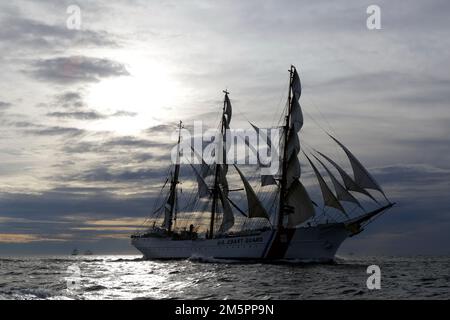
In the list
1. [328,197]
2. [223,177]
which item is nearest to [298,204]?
[328,197]

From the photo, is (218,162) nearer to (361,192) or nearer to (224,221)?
(224,221)

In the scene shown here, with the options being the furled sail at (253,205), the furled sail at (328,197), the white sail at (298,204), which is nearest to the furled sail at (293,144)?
the white sail at (298,204)

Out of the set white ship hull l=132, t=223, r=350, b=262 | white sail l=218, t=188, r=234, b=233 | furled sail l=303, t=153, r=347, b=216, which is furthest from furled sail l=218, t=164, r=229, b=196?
furled sail l=303, t=153, r=347, b=216

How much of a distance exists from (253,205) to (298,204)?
8394 millimetres

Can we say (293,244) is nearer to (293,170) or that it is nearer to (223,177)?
(293,170)

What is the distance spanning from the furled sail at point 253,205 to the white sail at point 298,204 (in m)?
4.95

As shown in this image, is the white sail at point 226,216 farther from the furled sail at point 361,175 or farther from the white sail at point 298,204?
the furled sail at point 361,175

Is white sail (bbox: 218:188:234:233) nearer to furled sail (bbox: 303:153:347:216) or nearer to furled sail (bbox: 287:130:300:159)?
furled sail (bbox: 287:130:300:159)

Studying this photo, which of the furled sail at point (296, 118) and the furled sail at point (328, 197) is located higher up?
the furled sail at point (296, 118)

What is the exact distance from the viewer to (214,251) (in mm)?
80625

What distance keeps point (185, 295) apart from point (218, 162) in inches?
2173

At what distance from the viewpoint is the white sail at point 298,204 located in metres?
69.3

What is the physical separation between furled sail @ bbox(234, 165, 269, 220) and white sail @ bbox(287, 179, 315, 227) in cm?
495

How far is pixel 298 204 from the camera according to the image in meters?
70.6
